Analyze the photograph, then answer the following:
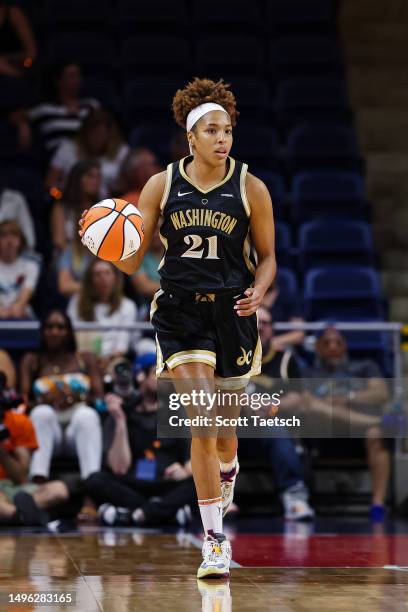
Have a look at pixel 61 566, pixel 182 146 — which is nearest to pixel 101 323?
pixel 182 146

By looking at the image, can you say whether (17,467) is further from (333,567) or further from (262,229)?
(262,229)

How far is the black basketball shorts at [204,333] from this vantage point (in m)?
5.14

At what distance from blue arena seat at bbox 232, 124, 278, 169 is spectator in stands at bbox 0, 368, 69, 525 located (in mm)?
4137

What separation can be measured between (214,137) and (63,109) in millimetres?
6171

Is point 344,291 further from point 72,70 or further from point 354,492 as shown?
point 72,70

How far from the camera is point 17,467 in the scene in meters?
7.80

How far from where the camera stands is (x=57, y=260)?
31.6 feet

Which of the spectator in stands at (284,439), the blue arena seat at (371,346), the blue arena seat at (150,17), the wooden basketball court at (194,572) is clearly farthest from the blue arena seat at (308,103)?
the wooden basketball court at (194,572)

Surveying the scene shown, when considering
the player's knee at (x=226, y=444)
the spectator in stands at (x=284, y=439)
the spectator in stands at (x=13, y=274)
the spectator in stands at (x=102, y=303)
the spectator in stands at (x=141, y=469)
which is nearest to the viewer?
the player's knee at (x=226, y=444)

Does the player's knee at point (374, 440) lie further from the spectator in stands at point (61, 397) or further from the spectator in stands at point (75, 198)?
the spectator in stands at point (75, 198)

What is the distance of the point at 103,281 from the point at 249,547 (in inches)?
124

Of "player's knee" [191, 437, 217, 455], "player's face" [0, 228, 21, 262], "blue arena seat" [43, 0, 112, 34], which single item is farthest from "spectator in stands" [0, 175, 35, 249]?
"player's knee" [191, 437, 217, 455]

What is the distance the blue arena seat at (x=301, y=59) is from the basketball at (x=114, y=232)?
7603mm

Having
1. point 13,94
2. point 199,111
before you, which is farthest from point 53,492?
point 13,94
